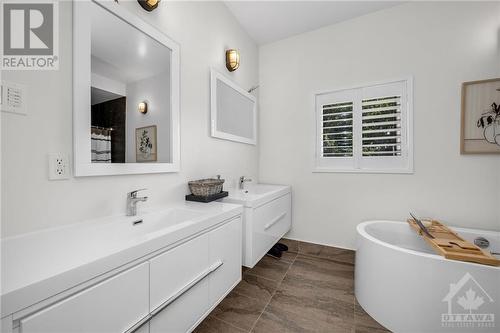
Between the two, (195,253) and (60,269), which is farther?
(195,253)

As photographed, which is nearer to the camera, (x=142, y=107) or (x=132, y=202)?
(x=132, y=202)

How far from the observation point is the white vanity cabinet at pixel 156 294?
627mm

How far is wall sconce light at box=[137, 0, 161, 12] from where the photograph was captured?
1.35 metres

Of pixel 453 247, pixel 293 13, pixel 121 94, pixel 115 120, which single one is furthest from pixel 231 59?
pixel 453 247

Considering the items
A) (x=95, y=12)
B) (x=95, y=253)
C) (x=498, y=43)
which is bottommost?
(x=95, y=253)

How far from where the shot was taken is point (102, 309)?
0.73 metres

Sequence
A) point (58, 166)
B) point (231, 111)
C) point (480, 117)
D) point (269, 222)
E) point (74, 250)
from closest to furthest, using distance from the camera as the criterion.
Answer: point (74, 250), point (58, 166), point (480, 117), point (269, 222), point (231, 111)

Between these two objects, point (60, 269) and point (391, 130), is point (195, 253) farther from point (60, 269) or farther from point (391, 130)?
point (391, 130)

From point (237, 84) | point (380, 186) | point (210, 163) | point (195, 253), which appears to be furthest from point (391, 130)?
point (195, 253)

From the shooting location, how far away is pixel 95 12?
1.12 m

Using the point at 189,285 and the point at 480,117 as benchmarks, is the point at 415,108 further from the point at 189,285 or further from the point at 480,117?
the point at 189,285

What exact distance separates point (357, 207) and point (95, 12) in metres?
2.81

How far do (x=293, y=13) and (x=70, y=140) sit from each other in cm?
253

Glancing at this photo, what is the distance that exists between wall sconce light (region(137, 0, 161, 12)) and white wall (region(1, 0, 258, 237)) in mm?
29
